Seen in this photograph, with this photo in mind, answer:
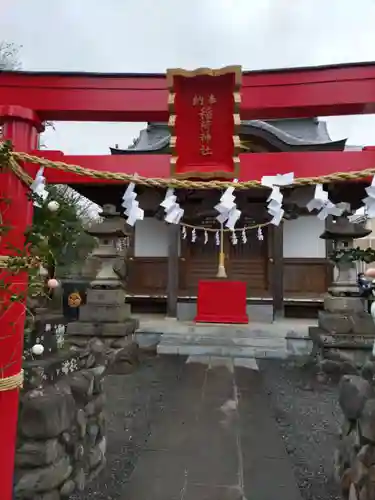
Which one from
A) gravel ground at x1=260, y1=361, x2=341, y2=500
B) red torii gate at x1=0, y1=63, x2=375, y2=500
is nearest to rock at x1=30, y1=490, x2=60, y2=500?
red torii gate at x1=0, y1=63, x2=375, y2=500

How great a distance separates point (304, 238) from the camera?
12.0 m

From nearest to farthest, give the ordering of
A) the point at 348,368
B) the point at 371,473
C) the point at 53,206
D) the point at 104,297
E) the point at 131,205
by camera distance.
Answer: the point at 371,473 < the point at 53,206 < the point at 131,205 < the point at 348,368 < the point at 104,297

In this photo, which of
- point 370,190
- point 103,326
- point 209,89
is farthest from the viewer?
point 103,326

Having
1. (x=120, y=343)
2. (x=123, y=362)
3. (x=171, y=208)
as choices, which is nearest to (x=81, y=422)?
(x=171, y=208)

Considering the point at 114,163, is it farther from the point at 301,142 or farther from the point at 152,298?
the point at 152,298

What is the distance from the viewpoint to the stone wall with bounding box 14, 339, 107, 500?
2.53 m

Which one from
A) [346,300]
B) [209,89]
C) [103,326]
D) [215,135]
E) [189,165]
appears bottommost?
[103,326]

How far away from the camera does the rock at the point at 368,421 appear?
247 cm

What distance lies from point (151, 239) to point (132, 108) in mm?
9417

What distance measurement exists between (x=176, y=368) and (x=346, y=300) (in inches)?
137

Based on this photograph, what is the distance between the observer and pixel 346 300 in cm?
691

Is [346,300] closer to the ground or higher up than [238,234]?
closer to the ground

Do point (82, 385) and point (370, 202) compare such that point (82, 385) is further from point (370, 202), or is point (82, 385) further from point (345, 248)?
point (345, 248)

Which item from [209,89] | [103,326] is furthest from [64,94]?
[103,326]
